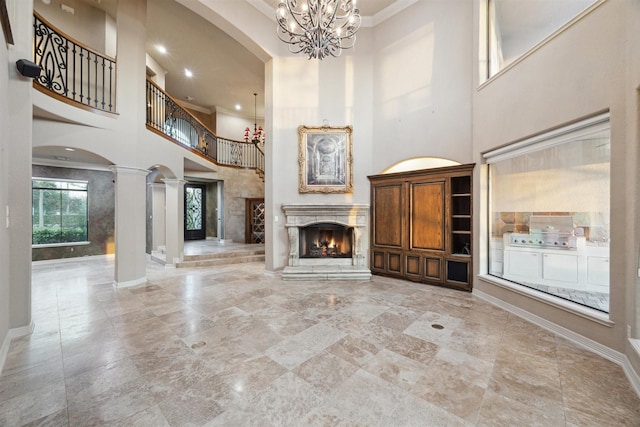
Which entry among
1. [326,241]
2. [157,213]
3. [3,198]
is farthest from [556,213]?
[157,213]

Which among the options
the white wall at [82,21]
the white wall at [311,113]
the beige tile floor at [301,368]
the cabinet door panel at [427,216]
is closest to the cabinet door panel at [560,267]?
the beige tile floor at [301,368]

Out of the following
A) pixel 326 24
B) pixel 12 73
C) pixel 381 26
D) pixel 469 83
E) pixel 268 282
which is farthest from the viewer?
pixel 381 26

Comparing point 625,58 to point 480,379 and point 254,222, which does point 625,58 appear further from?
point 254,222

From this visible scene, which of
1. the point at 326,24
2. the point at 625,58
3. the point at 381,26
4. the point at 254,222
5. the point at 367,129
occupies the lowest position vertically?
the point at 254,222

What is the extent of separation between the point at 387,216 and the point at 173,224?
5.61m

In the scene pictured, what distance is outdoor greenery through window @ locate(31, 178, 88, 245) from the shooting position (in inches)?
279

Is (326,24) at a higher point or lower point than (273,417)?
higher

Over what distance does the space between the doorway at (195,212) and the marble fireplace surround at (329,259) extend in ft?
22.9

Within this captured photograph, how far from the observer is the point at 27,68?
2828 millimetres

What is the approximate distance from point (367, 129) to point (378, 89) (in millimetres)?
933

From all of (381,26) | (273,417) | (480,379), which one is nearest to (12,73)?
(273,417)

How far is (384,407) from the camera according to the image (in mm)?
1844

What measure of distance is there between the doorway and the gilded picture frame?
7.17m

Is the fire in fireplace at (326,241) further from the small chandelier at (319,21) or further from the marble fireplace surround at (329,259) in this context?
the small chandelier at (319,21)
